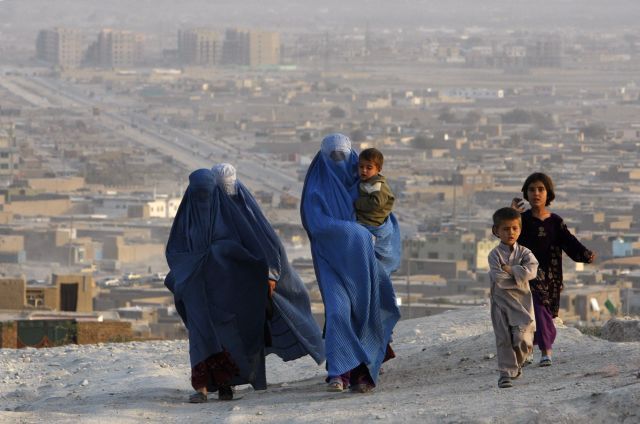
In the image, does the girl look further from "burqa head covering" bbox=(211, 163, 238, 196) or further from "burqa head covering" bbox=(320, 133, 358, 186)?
"burqa head covering" bbox=(211, 163, 238, 196)

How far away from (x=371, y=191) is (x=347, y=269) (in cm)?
27

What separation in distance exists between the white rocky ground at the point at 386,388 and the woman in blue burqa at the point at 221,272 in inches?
5.5

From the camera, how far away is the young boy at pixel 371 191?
7.52 m

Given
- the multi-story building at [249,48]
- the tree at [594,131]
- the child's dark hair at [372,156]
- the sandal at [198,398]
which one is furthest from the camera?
the multi-story building at [249,48]

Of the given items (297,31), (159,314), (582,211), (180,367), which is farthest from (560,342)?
(297,31)

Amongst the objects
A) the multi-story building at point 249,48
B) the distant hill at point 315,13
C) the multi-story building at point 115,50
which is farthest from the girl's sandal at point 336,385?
the distant hill at point 315,13

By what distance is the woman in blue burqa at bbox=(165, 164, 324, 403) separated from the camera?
7605mm

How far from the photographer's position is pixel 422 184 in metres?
51.0

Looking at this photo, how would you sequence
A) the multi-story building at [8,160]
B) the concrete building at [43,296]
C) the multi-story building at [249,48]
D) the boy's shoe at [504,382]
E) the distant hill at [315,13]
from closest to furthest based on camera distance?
the boy's shoe at [504,382], the concrete building at [43,296], the multi-story building at [8,160], the multi-story building at [249,48], the distant hill at [315,13]

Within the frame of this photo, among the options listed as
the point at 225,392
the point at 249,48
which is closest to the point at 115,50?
the point at 249,48

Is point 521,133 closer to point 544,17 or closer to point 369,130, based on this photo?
point 369,130

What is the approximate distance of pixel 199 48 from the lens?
111 m

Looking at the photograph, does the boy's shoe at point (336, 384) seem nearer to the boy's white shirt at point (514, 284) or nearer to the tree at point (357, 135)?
the boy's white shirt at point (514, 284)

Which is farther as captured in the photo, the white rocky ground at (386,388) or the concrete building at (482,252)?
the concrete building at (482,252)
